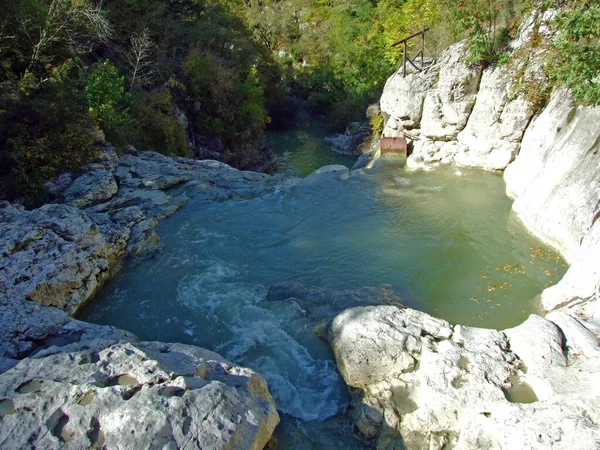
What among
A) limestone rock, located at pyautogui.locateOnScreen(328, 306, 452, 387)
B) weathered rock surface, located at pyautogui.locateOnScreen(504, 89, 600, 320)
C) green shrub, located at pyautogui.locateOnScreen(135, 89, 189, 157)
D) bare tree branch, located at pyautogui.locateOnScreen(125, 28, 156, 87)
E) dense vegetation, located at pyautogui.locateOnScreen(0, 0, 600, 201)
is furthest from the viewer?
bare tree branch, located at pyautogui.locateOnScreen(125, 28, 156, 87)

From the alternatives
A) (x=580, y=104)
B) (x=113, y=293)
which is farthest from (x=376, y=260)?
(x=580, y=104)

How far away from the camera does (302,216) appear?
11.7 meters

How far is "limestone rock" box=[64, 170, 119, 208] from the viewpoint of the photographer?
10766 millimetres

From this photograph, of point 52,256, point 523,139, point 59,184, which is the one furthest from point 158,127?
point 523,139

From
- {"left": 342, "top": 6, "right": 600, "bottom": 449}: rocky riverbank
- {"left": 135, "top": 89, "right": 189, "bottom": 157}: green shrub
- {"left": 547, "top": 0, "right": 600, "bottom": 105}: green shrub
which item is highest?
{"left": 547, "top": 0, "right": 600, "bottom": 105}: green shrub

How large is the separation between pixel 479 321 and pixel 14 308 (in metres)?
7.23

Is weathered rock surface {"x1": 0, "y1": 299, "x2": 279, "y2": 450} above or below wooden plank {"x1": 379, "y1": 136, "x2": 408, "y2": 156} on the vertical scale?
above

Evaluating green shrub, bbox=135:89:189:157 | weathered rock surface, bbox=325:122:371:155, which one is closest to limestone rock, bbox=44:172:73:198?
green shrub, bbox=135:89:189:157

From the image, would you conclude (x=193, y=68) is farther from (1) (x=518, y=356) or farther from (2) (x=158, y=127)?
(1) (x=518, y=356)

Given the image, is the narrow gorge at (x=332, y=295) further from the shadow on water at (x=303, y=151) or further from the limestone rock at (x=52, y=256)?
the shadow on water at (x=303, y=151)

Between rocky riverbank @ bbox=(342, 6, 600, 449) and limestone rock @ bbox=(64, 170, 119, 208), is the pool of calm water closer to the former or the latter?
rocky riverbank @ bbox=(342, 6, 600, 449)

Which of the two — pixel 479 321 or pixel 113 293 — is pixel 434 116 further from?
pixel 113 293

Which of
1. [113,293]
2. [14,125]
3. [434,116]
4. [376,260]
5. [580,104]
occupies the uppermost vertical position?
[580,104]

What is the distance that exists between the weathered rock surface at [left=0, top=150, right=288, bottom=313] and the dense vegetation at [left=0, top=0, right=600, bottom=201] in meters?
1.23
